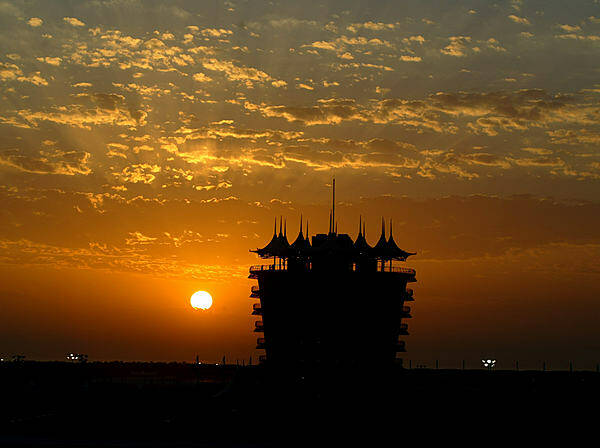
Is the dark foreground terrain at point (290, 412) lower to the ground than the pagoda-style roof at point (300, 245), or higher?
lower

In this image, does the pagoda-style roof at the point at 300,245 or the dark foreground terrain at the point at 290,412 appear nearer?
the dark foreground terrain at the point at 290,412

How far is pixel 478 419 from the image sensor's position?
11525 cm

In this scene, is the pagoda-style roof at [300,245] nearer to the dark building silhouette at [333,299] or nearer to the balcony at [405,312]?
the dark building silhouette at [333,299]

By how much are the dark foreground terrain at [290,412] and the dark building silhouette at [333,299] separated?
32.4ft

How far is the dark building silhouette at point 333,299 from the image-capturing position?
15325 cm

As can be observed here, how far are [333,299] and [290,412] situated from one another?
43024 mm

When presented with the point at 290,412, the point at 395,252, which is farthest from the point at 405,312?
the point at 290,412

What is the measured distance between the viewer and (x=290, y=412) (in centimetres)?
11275

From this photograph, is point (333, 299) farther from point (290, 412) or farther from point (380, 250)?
point (290, 412)

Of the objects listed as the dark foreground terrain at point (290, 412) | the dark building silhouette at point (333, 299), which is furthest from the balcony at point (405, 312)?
the dark foreground terrain at point (290, 412)

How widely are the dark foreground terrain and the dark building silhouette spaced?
9.87 m

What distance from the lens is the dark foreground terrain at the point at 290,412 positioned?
106250 millimetres

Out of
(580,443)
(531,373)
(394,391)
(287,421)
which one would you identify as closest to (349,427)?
(287,421)

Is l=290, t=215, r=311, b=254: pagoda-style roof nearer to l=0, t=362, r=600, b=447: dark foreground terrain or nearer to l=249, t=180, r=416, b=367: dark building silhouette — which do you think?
l=249, t=180, r=416, b=367: dark building silhouette
